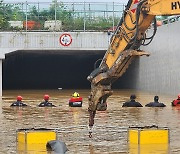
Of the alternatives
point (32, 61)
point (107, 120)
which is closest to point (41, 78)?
point (32, 61)

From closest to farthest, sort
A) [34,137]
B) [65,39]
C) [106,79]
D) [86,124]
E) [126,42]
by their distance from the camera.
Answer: [106,79] < [126,42] < [34,137] < [86,124] < [65,39]

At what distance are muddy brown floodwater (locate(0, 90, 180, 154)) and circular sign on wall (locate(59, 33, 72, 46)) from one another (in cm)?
1591

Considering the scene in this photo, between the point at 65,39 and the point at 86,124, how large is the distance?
2565 centimetres

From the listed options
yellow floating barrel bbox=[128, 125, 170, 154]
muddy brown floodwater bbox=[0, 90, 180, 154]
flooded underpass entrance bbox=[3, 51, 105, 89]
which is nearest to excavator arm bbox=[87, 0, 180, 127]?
muddy brown floodwater bbox=[0, 90, 180, 154]

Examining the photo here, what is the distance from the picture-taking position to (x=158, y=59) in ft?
142

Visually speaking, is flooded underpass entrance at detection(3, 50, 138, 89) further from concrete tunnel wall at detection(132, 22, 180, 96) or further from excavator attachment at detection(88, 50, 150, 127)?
excavator attachment at detection(88, 50, 150, 127)

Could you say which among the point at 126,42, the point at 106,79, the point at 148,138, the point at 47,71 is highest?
the point at 126,42

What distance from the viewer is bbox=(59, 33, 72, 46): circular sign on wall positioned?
44.8 m

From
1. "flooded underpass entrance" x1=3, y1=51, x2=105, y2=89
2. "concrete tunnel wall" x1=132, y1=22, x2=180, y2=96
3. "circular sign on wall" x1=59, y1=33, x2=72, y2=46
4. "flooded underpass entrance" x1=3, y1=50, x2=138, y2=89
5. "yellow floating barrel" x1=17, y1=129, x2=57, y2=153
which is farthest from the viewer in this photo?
"flooded underpass entrance" x1=3, y1=51, x2=105, y2=89

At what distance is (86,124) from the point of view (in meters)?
19.7

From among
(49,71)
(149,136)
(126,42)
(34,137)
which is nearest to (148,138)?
(149,136)

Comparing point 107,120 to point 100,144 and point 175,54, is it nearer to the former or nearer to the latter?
point 100,144

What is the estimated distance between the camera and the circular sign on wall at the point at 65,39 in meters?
44.8

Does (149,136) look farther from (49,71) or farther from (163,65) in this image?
(49,71)
